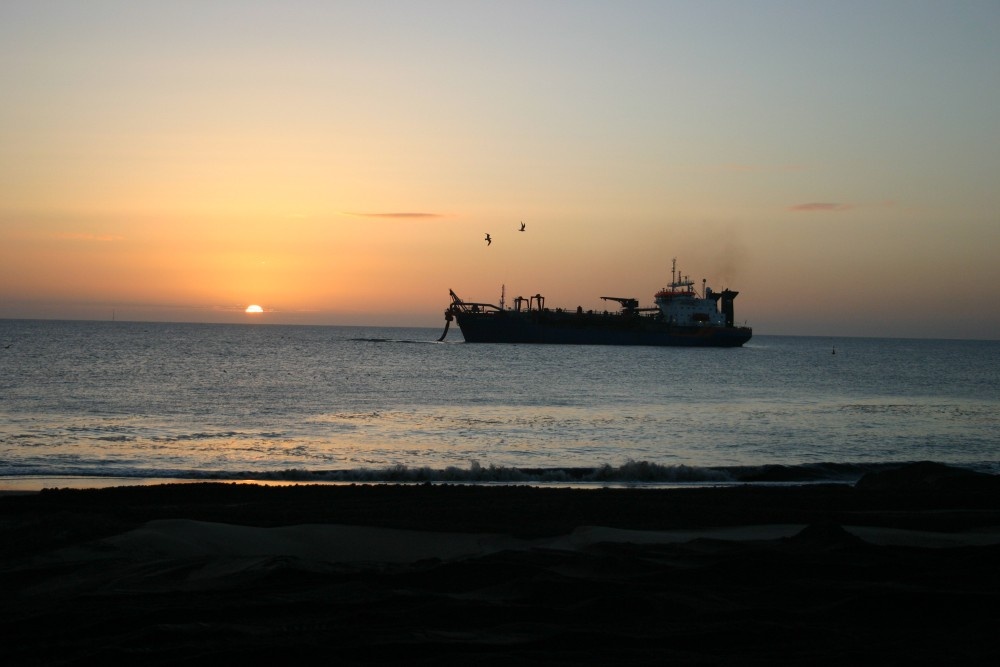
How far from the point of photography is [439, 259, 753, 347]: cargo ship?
320ft

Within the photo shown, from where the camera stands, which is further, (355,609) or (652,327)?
(652,327)

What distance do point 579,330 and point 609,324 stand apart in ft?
A: 12.7

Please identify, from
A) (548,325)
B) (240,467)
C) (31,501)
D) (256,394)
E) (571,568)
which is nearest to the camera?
(571,568)

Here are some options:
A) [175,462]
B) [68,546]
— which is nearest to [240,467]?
[175,462]

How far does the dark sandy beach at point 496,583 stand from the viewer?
450 centimetres

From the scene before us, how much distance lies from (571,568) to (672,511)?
3.88m

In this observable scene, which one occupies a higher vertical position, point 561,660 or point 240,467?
point 561,660

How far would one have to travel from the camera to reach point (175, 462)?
637 inches

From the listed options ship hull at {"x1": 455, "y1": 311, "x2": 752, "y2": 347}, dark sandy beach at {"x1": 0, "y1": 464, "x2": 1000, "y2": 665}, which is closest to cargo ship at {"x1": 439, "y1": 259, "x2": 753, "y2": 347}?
ship hull at {"x1": 455, "y1": 311, "x2": 752, "y2": 347}

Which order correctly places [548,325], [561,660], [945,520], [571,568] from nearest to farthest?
[561,660] < [571,568] < [945,520] < [548,325]

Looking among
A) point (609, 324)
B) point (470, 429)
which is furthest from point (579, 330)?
point (470, 429)

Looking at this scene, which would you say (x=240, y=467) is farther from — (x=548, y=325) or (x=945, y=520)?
(x=548, y=325)

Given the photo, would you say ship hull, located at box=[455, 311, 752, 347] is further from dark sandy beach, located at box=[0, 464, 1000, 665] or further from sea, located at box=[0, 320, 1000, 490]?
dark sandy beach, located at box=[0, 464, 1000, 665]

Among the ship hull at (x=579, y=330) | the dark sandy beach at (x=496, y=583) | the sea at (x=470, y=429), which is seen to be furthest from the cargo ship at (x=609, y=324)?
the dark sandy beach at (x=496, y=583)
